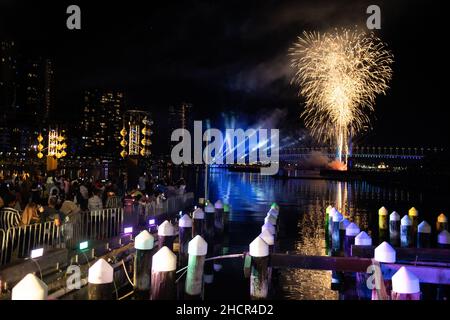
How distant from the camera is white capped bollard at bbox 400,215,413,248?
1466cm

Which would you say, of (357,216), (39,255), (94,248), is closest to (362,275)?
(94,248)

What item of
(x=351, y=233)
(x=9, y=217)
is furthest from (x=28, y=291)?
(x=351, y=233)

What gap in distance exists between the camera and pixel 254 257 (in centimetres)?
873

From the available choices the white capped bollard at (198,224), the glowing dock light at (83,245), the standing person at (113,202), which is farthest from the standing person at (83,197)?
the glowing dock light at (83,245)

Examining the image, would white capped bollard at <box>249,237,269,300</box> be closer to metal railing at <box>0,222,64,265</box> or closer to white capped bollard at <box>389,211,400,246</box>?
metal railing at <box>0,222,64,265</box>

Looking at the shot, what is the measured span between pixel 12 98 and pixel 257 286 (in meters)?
163

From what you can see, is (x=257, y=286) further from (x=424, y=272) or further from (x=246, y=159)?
(x=246, y=159)

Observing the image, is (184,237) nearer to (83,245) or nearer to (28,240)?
(83,245)

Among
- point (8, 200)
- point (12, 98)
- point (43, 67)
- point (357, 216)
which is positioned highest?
point (43, 67)

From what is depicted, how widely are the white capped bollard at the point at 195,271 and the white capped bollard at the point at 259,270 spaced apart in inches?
41.7

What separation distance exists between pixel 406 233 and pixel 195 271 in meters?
8.94

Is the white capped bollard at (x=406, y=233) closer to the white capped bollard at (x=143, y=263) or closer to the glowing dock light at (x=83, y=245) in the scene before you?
the white capped bollard at (x=143, y=263)

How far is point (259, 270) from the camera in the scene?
8.73 m
